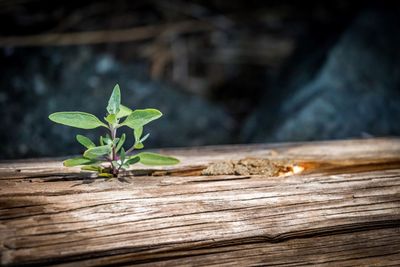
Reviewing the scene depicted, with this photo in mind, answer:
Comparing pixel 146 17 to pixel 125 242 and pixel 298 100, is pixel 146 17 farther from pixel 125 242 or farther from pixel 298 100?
pixel 125 242

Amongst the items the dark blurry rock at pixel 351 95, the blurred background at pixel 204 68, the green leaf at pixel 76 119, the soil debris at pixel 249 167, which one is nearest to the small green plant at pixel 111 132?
the green leaf at pixel 76 119

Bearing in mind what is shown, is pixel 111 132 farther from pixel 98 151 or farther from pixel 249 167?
pixel 249 167

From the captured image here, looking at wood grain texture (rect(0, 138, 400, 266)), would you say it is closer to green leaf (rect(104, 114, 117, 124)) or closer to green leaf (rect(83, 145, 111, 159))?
green leaf (rect(83, 145, 111, 159))

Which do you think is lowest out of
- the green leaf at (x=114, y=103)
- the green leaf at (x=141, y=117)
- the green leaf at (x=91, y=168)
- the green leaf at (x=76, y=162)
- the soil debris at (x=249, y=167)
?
the soil debris at (x=249, y=167)

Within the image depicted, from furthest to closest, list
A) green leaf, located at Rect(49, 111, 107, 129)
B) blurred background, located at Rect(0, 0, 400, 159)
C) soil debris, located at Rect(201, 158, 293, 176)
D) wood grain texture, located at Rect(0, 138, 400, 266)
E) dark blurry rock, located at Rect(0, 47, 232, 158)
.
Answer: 1. blurred background, located at Rect(0, 0, 400, 159)
2. dark blurry rock, located at Rect(0, 47, 232, 158)
3. soil debris, located at Rect(201, 158, 293, 176)
4. green leaf, located at Rect(49, 111, 107, 129)
5. wood grain texture, located at Rect(0, 138, 400, 266)

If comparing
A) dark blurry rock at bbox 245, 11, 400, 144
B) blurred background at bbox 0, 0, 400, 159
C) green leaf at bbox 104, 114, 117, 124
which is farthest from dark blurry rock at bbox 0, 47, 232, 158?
green leaf at bbox 104, 114, 117, 124

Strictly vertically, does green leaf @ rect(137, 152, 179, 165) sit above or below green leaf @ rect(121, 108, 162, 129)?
below

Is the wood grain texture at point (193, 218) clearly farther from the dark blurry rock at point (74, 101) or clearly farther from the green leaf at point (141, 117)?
the dark blurry rock at point (74, 101)
